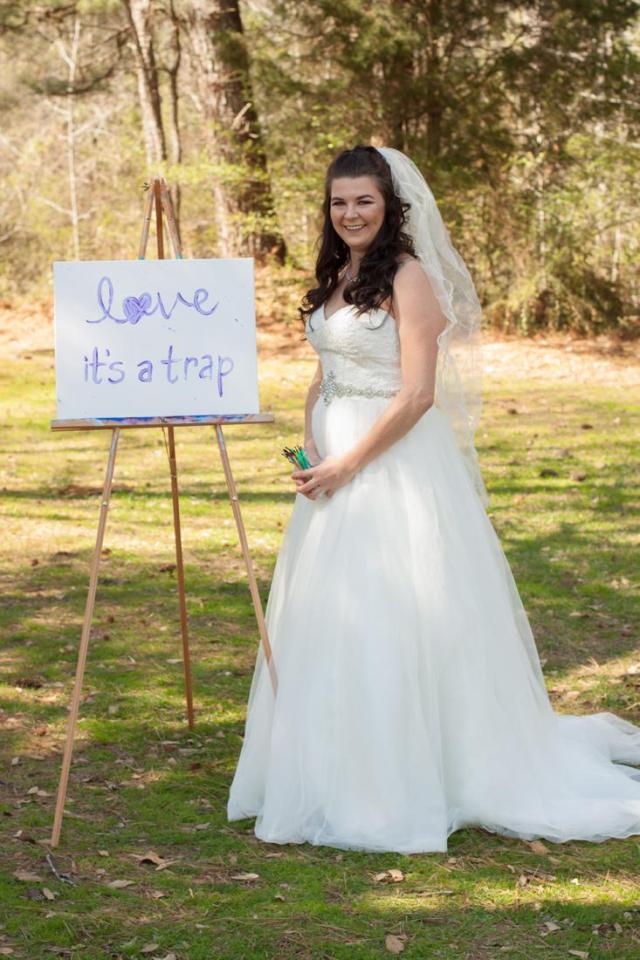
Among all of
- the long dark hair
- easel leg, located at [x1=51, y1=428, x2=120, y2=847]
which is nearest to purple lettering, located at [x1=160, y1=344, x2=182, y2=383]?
easel leg, located at [x1=51, y1=428, x2=120, y2=847]

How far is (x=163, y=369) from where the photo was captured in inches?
160

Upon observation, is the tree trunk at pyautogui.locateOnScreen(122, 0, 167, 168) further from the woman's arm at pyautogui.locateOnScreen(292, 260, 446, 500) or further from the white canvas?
the woman's arm at pyautogui.locateOnScreen(292, 260, 446, 500)

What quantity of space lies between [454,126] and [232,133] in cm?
294

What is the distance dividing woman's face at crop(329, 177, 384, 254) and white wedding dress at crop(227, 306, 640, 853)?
0.77 feet

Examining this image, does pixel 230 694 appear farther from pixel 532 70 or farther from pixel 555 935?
pixel 532 70

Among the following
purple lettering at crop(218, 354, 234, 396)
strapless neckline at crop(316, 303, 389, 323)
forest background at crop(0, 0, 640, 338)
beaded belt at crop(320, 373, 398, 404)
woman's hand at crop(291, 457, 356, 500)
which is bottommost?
woman's hand at crop(291, 457, 356, 500)

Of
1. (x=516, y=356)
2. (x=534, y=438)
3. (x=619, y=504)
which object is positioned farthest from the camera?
(x=516, y=356)

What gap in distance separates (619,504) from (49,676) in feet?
15.4

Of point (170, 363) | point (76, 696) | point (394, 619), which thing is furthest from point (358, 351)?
point (76, 696)

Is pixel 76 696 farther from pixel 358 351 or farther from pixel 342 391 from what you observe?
pixel 358 351

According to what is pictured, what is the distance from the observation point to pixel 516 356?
52.1ft

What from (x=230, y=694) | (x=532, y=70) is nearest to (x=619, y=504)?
(x=230, y=694)

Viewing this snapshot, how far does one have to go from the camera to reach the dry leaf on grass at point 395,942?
3.16 metres

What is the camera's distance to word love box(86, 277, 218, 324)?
4043 millimetres
